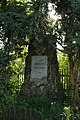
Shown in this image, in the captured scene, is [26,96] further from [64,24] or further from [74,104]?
[64,24]

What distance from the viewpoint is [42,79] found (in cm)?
891

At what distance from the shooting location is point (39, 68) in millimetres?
9125

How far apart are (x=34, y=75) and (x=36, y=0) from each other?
2754mm

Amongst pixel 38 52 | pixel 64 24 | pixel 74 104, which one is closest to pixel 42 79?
pixel 38 52

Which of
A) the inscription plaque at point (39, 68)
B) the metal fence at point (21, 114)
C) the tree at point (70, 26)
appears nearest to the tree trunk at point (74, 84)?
the tree at point (70, 26)

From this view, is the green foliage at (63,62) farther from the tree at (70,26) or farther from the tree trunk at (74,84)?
the tree at (70,26)

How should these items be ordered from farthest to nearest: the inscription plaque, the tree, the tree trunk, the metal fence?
the inscription plaque, the tree trunk, the tree, the metal fence

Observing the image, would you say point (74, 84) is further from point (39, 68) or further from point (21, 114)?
point (21, 114)

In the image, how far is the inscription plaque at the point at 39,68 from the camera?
893 cm

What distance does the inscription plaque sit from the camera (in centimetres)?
893

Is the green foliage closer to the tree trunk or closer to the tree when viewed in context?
the tree trunk

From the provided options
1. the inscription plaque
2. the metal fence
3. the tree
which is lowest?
the metal fence

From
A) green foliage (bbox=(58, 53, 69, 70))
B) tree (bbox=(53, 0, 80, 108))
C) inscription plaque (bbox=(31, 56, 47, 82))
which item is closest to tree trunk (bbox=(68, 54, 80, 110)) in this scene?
tree (bbox=(53, 0, 80, 108))

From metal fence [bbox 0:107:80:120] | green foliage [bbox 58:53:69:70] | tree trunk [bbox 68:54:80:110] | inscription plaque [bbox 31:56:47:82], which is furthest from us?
green foliage [bbox 58:53:69:70]
